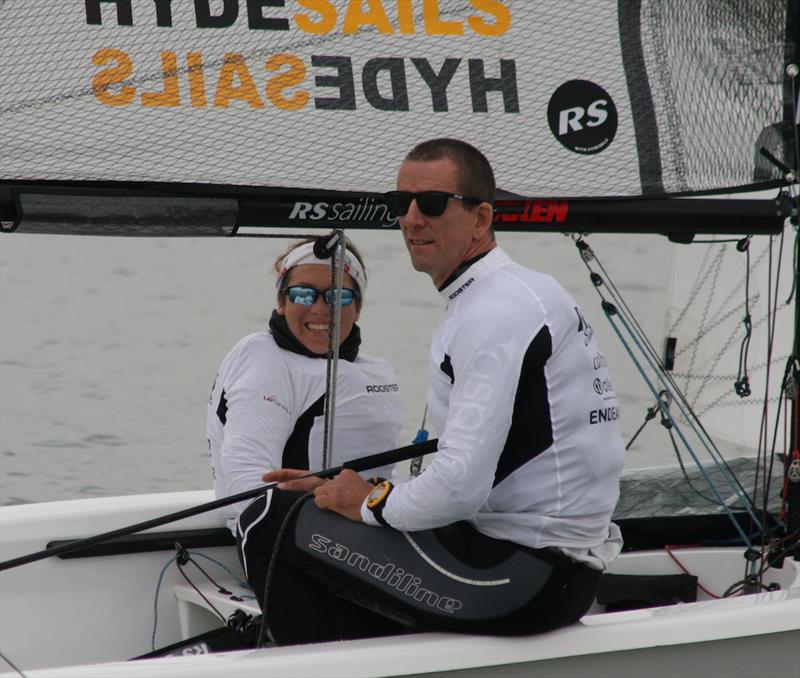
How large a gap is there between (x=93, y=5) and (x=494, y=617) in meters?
1.18

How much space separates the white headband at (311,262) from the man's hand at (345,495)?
61 centimetres

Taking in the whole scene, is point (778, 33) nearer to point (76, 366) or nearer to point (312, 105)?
point (312, 105)

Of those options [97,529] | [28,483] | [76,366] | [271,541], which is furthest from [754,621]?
[76,366]

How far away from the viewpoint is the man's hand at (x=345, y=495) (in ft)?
7.13

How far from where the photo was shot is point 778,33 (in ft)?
9.62

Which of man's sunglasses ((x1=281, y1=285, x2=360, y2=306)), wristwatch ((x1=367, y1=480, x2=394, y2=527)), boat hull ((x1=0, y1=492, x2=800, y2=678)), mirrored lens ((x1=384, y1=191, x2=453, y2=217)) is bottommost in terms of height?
boat hull ((x1=0, y1=492, x2=800, y2=678))

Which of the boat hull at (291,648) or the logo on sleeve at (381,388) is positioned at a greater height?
the logo on sleeve at (381,388)

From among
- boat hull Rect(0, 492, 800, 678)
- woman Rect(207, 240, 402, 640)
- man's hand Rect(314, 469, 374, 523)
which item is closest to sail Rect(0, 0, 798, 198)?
woman Rect(207, 240, 402, 640)

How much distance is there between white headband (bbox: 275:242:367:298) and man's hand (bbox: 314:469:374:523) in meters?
0.61

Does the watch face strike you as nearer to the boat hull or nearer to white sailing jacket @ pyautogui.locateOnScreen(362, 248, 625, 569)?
white sailing jacket @ pyautogui.locateOnScreen(362, 248, 625, 569)

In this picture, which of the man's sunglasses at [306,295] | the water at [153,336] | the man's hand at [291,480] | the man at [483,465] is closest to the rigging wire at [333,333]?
the man's sunglasses at [306,295]

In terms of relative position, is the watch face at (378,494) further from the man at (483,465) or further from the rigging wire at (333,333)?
the rigging wire at (333,333)

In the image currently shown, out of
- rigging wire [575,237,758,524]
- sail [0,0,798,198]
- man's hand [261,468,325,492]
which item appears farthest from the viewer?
rigging wire [575,237,758,524]

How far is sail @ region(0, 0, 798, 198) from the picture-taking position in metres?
2.47
